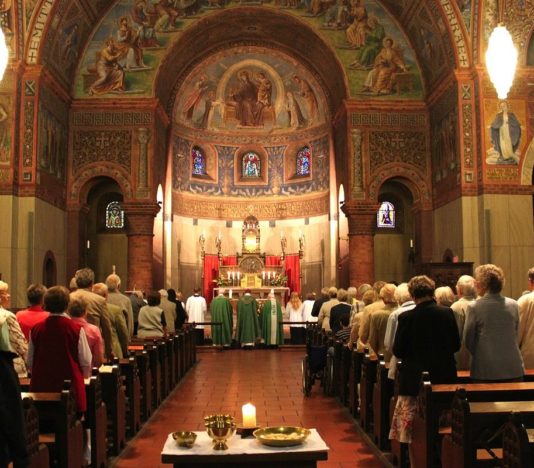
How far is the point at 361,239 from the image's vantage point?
2369 centimetres

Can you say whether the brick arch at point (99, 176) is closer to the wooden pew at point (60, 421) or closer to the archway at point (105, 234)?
the archway at point (105, 234)

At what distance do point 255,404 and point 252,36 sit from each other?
18.9m

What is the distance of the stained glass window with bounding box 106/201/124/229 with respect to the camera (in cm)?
2928

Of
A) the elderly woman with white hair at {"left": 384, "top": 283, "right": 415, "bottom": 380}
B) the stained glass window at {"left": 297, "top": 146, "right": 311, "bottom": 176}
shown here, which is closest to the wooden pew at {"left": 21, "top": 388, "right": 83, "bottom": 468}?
the elderly woman with white hair at {"left": 384, "top": 283, "right": 415, "bottom": 380}

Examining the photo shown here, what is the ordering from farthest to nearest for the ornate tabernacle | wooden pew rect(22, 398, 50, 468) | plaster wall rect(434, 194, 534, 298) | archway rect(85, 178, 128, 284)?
1. archway rect(85, 178, 128, 284)
2. the ornate tabernacle
3. plaster wall rect(434, 194, 534, 298)
4. wooden pew rect(22, 398, 50, 468)

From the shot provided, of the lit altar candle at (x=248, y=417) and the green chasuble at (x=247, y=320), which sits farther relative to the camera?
the green chasuble at (x=247, y=320)

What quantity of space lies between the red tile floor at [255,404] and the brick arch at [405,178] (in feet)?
26.7

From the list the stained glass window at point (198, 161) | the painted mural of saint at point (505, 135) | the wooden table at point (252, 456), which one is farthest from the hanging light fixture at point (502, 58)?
the stained glass window at point (198, 161)

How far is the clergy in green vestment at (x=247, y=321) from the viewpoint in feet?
68.8

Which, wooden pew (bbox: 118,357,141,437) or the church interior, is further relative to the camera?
the church interior

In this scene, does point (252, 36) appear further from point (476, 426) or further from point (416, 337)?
point (476, 426)

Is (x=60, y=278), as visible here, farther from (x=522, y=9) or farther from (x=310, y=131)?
(x=522, y=9)

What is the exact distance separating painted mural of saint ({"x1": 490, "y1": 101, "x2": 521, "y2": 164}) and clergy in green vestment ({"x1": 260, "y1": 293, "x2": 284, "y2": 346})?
7687mm

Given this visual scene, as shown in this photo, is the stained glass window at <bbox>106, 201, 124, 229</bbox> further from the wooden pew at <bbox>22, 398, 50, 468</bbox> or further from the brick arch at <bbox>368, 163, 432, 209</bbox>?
the wooden pew at <bbox>22, 398, 50, 468</bbox>
